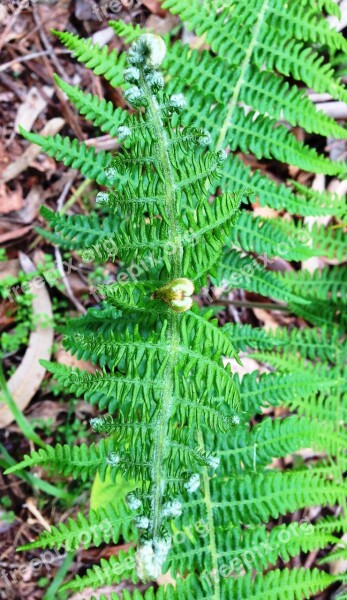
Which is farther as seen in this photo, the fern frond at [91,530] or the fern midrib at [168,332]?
the fern frond at [91,530]

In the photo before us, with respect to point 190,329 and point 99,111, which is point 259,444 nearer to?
point 190,329

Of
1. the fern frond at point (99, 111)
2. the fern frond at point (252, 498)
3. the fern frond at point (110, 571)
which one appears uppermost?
the fern frond at point (99, 111)

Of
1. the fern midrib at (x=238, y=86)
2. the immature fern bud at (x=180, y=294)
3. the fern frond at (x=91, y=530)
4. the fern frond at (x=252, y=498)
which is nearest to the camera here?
the immature fern bud at (x=180, y=294)

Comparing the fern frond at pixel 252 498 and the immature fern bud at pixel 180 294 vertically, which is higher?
the immature fern bud at pixel 180 294

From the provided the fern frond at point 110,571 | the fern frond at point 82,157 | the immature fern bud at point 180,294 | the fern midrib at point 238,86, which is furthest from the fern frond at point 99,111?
the fern frond at point 110,571

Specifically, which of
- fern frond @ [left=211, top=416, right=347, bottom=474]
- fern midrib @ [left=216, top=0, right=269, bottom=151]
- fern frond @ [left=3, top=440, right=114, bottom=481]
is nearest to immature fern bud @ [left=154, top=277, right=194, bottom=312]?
fern frond @ [left=3, top=440, right=114, bottom=481]

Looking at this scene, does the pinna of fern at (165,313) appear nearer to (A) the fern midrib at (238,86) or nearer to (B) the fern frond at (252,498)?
(B) the fern frond at (252,498)

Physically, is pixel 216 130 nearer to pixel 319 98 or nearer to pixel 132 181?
pixel 132 181

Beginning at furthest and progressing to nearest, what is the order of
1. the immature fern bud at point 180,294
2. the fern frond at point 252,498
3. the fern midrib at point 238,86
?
1. the fern midrib at point 238,86
2. the fern frond at point 252,498
3. the immature fern bud at point 180,294
